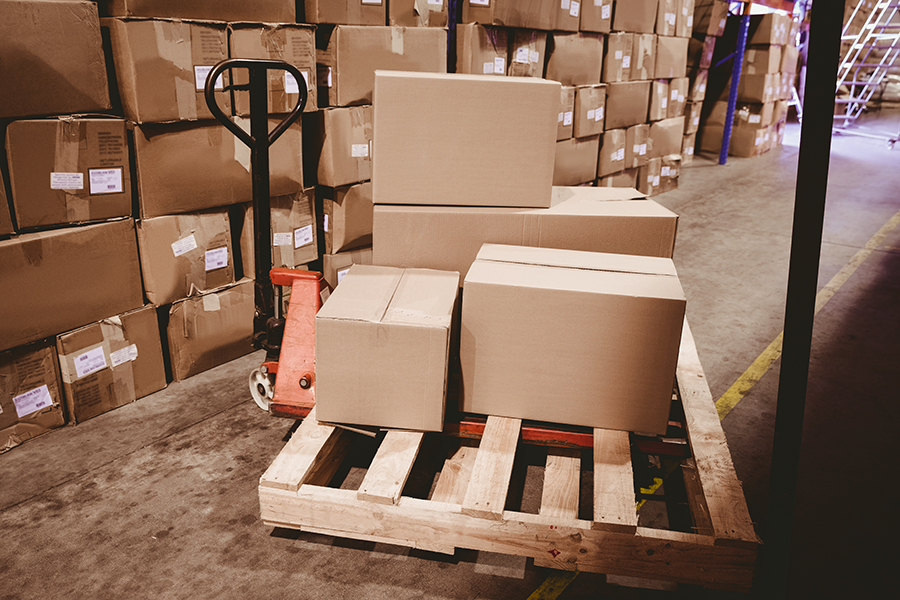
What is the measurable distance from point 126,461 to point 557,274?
69.4 inches

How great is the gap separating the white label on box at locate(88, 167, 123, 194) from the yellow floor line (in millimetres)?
2585

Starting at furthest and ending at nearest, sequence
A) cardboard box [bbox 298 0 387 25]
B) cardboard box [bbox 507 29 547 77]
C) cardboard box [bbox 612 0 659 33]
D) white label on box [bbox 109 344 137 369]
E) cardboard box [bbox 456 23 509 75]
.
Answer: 1. cardboard box [bbox 612 0 659 33]
2. cardboard box [bbox 507 29 547 77]
3. cardboard box [bbox 456 23 509 75]
4. cardboard box [bbox 298 0 387 25]
5. white label on box [bbox 109 344 137 369]

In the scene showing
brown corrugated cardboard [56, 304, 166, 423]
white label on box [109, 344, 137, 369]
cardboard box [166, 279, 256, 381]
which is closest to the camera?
brown corrugated cardboard [56, 304, 166, 423]

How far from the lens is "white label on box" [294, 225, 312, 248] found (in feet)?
11.1

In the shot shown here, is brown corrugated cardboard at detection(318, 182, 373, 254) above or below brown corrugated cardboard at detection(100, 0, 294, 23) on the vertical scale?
below

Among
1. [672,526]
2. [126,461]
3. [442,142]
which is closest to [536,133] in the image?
[442,142]

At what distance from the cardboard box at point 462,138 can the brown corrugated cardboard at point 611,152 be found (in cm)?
378

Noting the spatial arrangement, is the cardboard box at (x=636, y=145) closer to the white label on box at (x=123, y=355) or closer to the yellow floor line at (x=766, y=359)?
the yellow floor line at (x=766, y=359)

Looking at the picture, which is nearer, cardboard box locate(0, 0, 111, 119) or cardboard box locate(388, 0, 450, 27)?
cardboard box locate(0, 0, 111, 119)

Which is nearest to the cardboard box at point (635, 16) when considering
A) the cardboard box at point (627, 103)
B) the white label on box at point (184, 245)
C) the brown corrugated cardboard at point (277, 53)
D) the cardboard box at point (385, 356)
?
the cardboard box at point (627, 103)

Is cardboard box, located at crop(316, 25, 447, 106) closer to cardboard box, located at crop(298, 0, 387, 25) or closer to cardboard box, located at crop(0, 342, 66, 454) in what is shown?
cardboard box, located at crop(298, 0, 387, 25)

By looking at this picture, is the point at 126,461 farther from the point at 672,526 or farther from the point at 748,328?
the point at 748,328

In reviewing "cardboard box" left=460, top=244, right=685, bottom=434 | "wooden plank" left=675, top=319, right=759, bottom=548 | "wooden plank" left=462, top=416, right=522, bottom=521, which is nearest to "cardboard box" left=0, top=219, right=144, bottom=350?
"cardboard box" left=460, top=244, right=685, bottom=434

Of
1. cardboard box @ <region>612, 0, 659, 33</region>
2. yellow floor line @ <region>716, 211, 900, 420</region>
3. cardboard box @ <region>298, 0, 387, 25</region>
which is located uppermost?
cardboard box @ <region>612, 0, 659, 33</region>
